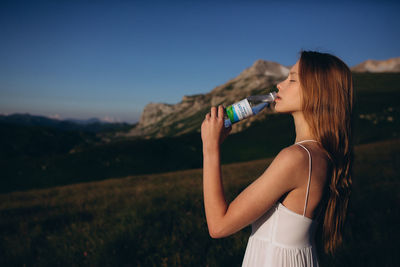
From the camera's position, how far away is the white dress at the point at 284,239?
216 centimetres

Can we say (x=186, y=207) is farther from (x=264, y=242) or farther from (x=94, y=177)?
(x=94, y=177)

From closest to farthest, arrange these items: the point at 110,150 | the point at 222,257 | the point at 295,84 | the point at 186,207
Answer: the point at 295,84, the point at 222,257, the point at 186,207, the point at 110,150

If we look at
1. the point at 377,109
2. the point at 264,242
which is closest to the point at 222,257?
the point at 264,242

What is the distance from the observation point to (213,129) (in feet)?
7.56

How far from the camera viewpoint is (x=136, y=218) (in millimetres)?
5652

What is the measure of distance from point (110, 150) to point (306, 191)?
59.8 meters

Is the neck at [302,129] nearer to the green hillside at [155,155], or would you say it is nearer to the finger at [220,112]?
the finger at [220,112]

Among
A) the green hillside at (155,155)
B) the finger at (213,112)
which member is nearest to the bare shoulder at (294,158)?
the finger at (213,112)

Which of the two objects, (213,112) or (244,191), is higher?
(213,112)

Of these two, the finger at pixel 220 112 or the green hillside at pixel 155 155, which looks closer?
the finger at pixel 220 112

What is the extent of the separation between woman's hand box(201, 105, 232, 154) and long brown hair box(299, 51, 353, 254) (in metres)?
0.83

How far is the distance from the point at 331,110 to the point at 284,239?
4.24ft

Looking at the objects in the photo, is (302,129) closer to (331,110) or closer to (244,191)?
(331,110)

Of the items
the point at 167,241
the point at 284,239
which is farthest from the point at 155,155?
the point at 284,239
